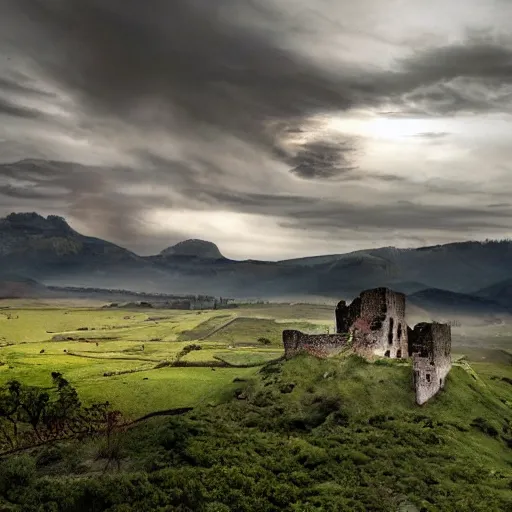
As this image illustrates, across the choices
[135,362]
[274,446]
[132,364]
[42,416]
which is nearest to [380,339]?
[274,446]

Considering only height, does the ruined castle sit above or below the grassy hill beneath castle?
above

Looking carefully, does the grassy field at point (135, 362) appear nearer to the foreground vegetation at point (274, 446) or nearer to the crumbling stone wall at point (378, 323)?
the foreground vegetation at point (274, 446)

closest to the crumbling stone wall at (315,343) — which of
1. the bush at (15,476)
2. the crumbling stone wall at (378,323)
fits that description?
the crumbling stone wall at (378,323)

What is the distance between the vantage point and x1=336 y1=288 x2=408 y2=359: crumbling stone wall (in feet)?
210

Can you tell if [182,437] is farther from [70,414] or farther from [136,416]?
[136,416]

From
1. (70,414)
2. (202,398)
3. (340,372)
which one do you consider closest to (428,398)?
(340,372)

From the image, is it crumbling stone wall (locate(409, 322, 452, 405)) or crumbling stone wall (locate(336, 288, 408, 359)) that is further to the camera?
crumbling stone wall (locate(336, 288, 408, 359))

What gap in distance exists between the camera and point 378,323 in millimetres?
65250

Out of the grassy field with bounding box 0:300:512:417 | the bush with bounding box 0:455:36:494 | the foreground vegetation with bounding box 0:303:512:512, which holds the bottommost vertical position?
the grassy field with bounding box 0:300:512:417

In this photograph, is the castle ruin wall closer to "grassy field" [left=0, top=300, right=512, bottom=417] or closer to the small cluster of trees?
"grassy field" [left=0, top=300, right=512, bottom=417]

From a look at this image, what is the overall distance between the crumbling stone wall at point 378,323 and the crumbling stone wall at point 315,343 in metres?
1.92

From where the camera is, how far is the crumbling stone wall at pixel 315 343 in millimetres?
63500

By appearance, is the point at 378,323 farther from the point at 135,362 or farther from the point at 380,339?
the point at 135,362

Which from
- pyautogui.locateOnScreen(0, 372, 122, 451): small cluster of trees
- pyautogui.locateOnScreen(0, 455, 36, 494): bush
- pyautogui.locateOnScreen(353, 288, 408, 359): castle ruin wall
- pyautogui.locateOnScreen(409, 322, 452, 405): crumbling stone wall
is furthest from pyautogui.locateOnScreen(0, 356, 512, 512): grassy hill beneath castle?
pyautogui.locateOnScreen(0, 372, 122, 451): small cluster of trees
